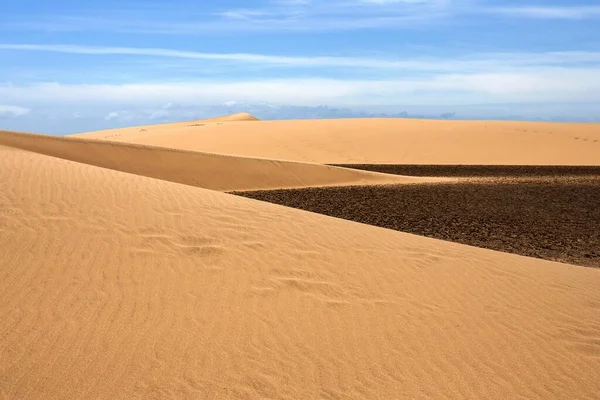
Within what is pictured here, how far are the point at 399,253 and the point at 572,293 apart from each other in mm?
2186

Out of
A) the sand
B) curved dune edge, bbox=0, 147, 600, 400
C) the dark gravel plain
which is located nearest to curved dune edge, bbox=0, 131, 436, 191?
the dark gravel plain

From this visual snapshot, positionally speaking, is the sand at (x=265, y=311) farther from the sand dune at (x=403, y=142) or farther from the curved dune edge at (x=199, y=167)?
the sand dune at (x=403, y=142)

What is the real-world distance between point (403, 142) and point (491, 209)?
27269 millimetres

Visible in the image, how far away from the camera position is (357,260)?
7293mm

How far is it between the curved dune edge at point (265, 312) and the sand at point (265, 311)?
0.7 inches

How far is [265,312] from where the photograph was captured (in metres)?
5.58

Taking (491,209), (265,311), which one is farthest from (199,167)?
(265,311)

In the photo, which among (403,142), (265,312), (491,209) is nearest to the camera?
(265,312)

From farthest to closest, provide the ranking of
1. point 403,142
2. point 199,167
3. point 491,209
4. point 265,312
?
point 403,142, point 199,167, point 491,209, point 265,312

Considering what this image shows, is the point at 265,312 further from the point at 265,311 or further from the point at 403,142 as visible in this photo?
the point at 403,142

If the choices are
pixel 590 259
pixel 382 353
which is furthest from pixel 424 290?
pixel 590 259

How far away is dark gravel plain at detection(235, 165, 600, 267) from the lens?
11594mm

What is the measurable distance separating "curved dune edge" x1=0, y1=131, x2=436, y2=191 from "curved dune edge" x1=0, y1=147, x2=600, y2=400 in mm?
13422

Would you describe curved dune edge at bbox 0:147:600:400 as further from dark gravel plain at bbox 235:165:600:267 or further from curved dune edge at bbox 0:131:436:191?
curved dune edge at bbox 0:131:436:191
